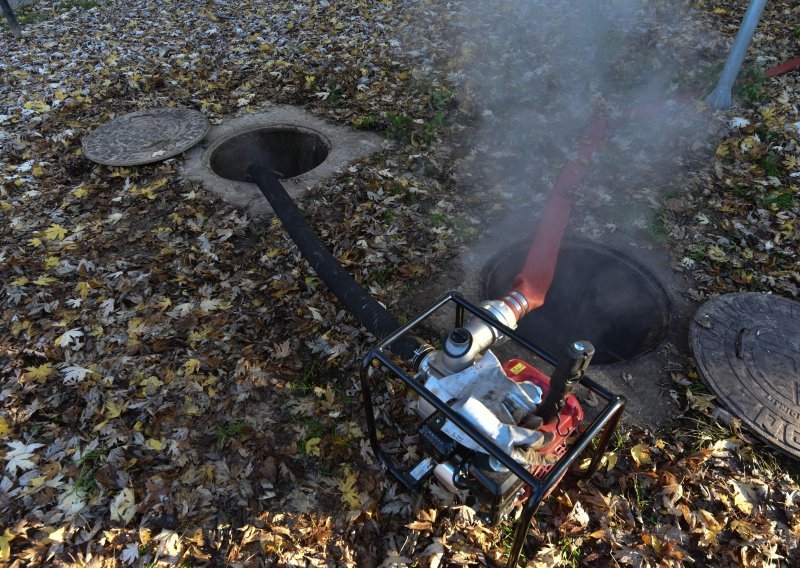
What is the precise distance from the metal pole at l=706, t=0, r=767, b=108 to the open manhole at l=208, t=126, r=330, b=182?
17.5ft

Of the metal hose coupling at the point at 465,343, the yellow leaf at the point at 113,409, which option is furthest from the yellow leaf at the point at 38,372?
the metal hose coupling at the point at 465,343

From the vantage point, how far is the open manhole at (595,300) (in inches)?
179

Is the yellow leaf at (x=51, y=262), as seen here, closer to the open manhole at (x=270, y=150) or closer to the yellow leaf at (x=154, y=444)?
the open manhole at (x=270, y=150)

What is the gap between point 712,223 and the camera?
16.6ft

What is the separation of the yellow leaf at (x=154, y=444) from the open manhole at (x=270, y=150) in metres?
4.01

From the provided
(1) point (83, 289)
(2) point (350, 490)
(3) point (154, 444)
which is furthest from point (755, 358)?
(1) point (83, 289)

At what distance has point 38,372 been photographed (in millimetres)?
4121

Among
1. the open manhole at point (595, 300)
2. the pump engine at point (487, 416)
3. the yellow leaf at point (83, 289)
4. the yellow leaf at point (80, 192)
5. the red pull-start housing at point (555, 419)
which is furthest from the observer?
the yellow leaf at point (80, 192)

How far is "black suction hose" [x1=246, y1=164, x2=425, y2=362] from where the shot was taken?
139 inches

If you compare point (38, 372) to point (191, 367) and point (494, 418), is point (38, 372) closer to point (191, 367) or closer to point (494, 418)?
point (191, 367)

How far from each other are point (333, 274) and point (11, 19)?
10.5 meters

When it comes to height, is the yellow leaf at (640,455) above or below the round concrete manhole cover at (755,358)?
below

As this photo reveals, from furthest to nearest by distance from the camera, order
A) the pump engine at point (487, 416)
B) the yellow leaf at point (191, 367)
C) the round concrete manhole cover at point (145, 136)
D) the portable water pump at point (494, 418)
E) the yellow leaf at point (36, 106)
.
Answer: the yellow leaf at point (36, 106), the round concrete manhole cover at point (145, 136), the yellow leaf at point (191, 367), the pump engine at point (487, 416), the portable water pump at point (494, 418)

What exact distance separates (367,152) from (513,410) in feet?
15.1
